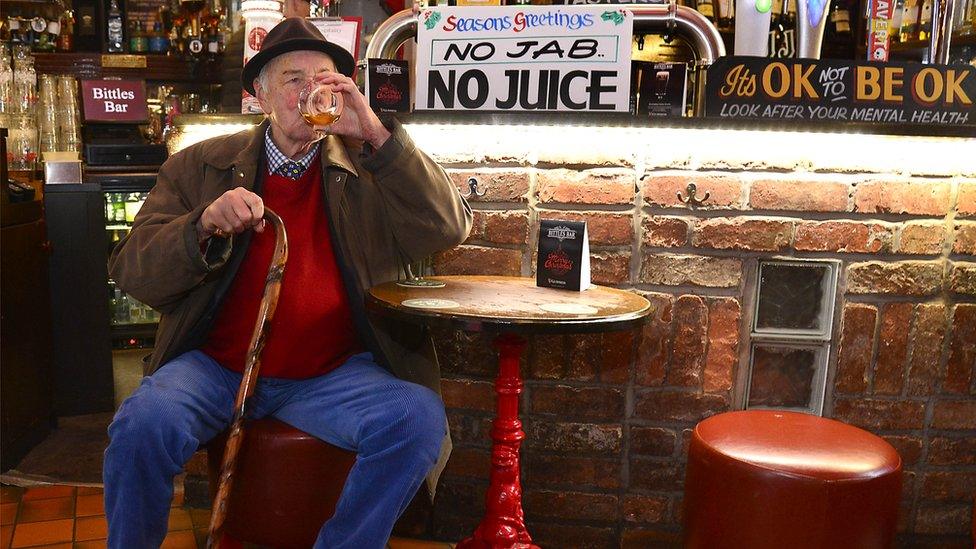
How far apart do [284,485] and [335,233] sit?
63cm

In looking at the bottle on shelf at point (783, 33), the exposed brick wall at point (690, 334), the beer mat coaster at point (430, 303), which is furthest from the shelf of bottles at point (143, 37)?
the beer mat coaster at point (430, 303)

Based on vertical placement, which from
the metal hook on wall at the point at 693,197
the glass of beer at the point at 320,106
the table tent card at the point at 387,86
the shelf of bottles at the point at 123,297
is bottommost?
the shelf of bottles at the point at 123,297

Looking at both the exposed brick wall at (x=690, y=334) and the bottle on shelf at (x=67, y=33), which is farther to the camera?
the bottle on shelf at (x=67, y=33)

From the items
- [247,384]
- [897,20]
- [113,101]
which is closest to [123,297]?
[113,101]

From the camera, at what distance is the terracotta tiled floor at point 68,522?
2422 mm

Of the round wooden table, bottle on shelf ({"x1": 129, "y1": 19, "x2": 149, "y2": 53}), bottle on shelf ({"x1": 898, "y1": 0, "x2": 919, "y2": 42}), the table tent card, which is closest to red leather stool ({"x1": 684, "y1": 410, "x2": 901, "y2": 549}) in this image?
the round wooden table

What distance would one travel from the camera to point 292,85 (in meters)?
2.06

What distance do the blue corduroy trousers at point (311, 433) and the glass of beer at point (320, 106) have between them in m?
0.62

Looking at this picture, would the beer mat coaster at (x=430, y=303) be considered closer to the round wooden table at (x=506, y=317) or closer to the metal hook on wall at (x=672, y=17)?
the round wooden table at (x=506, y=317)

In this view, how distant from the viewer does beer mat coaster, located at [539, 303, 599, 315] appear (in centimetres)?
171

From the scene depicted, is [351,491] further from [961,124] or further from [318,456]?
[961,124]

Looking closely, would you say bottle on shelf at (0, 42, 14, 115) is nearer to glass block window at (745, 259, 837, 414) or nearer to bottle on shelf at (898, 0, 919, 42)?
glass block window at (745, 259, 837, 414)

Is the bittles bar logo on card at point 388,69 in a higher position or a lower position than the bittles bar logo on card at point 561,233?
higher

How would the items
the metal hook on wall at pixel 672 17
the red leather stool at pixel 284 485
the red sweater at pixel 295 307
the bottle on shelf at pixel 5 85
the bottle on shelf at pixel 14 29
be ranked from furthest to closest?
1. the bottle on shelf at pixel 14 29
2. the bottle on shelf at pixel 5 85
3. the metal hook on wall at pixel 672 17
4. the red sweater at pixel 295 307
5. the red leather stool at pixel 284 485
